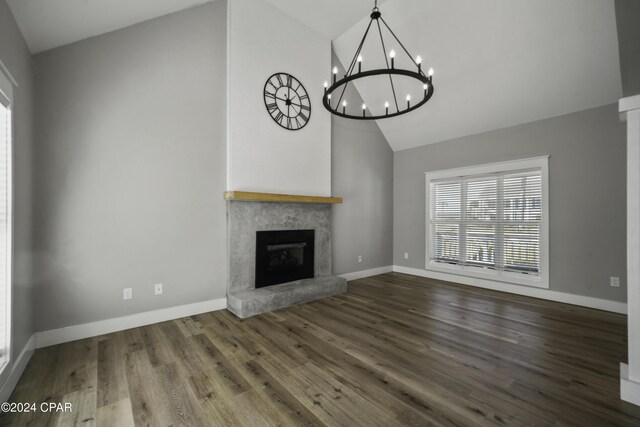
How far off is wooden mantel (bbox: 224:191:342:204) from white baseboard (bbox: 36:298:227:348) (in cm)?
130

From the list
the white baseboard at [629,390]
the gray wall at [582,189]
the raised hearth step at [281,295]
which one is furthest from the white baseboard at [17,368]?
the gray wall at [582,189]

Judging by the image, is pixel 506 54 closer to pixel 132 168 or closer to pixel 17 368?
pixel 132 168

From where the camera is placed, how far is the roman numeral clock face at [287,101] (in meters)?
3.79

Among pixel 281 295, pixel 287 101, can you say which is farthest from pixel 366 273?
pixel 287 101

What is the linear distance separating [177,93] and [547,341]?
4614mm

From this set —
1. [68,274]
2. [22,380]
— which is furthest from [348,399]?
[68,274]

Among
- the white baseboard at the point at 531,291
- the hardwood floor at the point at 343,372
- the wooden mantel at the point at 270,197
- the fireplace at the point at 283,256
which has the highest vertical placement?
the wooden mantel at the point at 270,197

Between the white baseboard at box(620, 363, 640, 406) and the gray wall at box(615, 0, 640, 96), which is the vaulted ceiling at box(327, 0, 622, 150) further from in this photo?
the white baseboard at box(620, 363, 640, 406)

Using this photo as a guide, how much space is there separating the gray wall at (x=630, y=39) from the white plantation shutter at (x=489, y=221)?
2523 millimetres

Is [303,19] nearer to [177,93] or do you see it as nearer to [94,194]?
[177,93]

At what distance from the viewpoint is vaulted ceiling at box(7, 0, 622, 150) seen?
8.12ft

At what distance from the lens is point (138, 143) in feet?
9.34

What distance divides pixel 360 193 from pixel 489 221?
2.22 m

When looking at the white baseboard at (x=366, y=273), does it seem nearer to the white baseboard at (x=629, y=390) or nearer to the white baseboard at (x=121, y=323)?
the white baseboard at (x=121, y=323)
